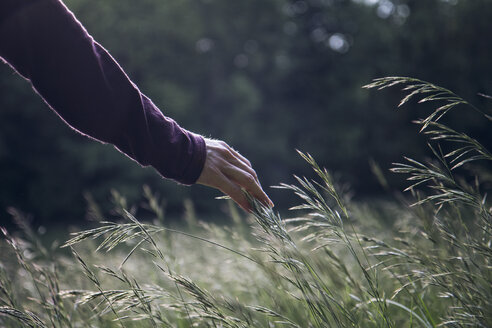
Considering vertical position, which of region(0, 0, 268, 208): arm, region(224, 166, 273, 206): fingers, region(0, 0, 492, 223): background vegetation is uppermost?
region(0, 0, 268, 208): arm

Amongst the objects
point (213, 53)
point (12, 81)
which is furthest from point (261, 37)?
point (12, 81)

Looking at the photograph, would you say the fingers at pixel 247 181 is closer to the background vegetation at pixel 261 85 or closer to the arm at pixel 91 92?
the arm at pixel 91 92

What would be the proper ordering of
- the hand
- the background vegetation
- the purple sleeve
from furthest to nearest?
1. the background vegetation
2. the hand
3. the purple sleeve

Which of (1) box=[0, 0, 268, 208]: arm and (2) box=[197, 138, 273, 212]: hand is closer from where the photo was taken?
(1) box=[0, 0, 268, 208]: arm

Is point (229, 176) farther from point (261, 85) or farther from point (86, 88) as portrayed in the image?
point (261, 85)

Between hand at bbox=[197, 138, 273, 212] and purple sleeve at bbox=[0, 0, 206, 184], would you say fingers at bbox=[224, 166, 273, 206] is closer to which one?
hand at bbox=[197, 138, 273, 212]

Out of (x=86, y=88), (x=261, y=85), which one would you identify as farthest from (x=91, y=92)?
(x=261, y=85)

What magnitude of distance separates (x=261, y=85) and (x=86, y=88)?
20.0m

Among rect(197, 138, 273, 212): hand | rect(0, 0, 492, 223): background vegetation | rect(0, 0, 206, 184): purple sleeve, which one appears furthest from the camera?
rect(0, 0, 492, 223): background vegetation

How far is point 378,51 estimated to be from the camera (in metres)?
19.6

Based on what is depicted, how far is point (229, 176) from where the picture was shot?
4.46ft

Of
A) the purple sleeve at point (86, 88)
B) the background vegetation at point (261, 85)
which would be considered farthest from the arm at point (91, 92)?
the background vegetation at point (261, 85)

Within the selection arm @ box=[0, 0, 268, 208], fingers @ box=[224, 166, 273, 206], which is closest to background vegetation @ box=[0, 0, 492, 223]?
fingers @ box=[224, 166, 273, 206]

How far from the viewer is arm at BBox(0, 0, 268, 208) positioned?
4.00 ft
